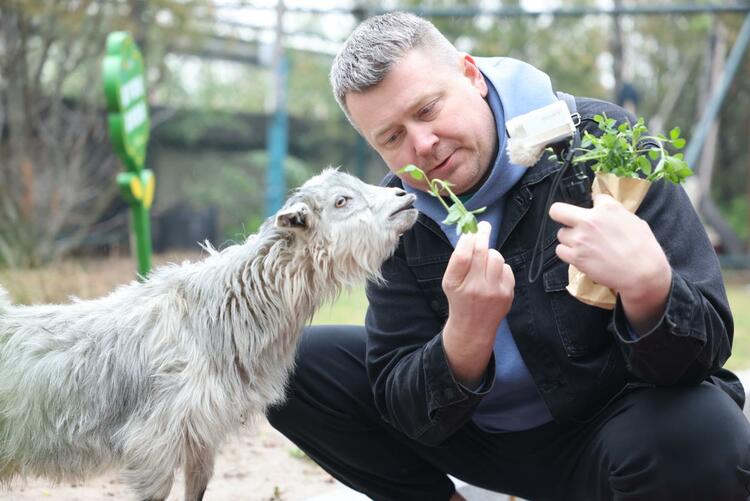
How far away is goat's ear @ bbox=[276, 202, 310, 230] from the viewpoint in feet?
8.38

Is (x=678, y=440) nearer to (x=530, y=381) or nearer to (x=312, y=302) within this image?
(x=530, y=381)

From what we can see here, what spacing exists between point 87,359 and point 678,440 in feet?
5.54

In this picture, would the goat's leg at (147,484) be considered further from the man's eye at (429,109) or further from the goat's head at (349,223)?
the man's eye at (429,109)


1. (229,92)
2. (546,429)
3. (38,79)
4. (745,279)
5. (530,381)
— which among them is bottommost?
(745,279)

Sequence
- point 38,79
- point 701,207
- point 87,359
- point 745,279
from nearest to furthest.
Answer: point 87,359 → point 38,79 → point 745,279 → point 701,207

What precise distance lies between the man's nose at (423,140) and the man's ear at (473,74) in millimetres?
300

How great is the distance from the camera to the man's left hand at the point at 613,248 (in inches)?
73.6

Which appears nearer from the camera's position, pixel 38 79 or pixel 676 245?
pixel 676 245

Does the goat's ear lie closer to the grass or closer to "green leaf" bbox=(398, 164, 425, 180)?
"green leaf" bbox=(398, 164, 425, 180)

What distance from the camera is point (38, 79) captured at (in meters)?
8.90

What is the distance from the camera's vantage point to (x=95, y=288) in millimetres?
5926

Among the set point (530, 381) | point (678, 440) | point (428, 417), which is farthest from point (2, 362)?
point (678, 440)

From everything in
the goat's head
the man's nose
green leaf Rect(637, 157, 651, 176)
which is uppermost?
green leaf Rect(637, 157, 651, 176)

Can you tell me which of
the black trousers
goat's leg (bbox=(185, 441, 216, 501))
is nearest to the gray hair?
the black trousers
